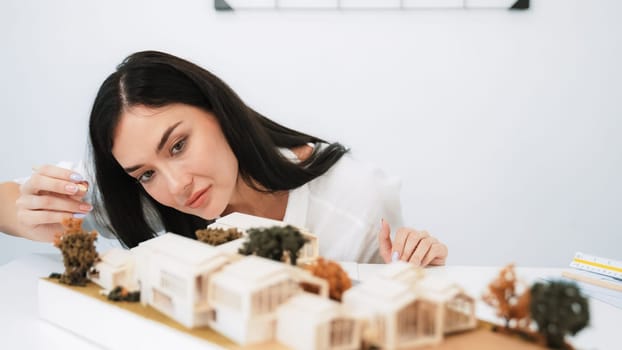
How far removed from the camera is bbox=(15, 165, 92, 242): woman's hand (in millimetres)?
1614

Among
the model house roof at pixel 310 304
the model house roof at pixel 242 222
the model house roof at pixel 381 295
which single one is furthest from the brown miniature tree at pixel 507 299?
the model house roof at pixel 242 222

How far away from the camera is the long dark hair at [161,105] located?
1.63 meters

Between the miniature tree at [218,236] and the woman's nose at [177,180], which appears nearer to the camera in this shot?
the miniature tree at [218,236]

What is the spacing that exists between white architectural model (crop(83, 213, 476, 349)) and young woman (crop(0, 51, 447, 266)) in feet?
1.89

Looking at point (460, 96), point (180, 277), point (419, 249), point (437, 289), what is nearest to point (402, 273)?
point (437, 289)

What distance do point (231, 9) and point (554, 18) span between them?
1.72m

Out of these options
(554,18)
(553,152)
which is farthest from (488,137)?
(554,18)

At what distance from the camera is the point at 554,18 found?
2.96 meters

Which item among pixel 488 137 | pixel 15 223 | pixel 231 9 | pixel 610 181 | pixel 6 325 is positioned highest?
pixel 231 9

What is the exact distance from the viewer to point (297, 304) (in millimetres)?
847

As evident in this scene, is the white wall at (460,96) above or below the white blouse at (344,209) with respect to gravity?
above

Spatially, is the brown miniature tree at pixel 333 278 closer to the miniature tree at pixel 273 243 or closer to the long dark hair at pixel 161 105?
the miniature tree at pixel 273 243

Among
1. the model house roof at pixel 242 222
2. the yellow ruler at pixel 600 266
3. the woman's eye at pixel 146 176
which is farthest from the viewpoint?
the woman's eye at pixel 146 176

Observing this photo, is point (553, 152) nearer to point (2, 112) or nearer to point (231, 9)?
point (231, 9)
